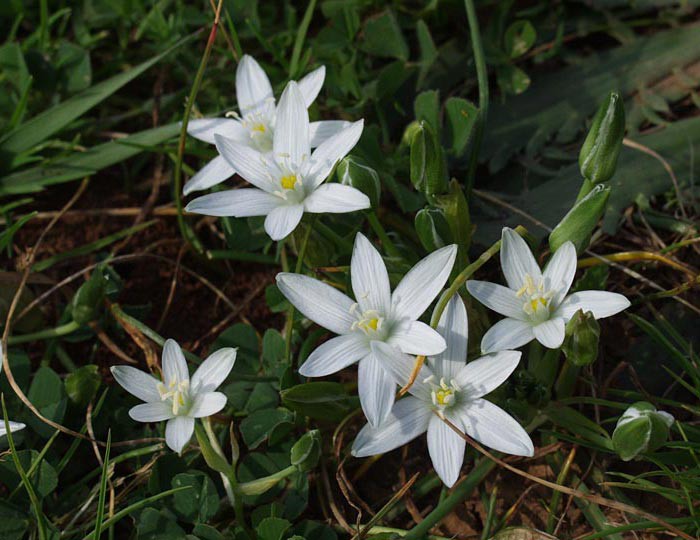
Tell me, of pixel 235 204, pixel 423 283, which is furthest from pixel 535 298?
pixel 235 204

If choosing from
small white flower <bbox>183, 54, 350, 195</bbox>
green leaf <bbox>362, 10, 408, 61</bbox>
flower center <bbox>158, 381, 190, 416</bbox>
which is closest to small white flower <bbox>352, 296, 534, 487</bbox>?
flower center <bbox>158, 381, 190, 416</bbox>

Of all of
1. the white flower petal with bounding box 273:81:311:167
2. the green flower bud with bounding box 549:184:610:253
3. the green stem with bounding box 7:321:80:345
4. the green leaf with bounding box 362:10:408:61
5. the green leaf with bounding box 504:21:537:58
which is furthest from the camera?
the green leaf with bounding box 504:21:537:58

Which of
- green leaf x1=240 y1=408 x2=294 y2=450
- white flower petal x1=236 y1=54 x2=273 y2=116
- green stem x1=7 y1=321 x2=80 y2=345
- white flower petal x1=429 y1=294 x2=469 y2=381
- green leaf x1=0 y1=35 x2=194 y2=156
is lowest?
green leaf x1=240 y1=408 x2=294 y2=450

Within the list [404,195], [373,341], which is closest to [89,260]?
[404,195]

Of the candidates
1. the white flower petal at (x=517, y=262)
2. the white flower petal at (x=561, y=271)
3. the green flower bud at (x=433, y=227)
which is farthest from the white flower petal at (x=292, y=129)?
the white flower petal at (x=561, y=271)

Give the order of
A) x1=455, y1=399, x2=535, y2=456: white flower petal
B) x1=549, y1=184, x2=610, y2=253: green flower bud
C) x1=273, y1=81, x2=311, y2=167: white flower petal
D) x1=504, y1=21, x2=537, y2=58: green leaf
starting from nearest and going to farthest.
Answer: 1. x1=455, y1=399, x2=535, y2=456: white flower petal
2. x1=549, y1=184, x2=610, y2=253: green flower bud
3. x1=273, y1=81, x2=311, y2=167: white flower petal
4. x1=504, y1=21, x2=537, y2=58: green leaf

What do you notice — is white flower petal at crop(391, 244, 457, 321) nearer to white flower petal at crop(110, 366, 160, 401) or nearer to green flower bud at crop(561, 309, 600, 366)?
green flower bud at crop(561, 309, 600, 366)

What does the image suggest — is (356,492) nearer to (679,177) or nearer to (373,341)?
(373,341)

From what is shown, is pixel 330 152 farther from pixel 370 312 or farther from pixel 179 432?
pixel 179 432
